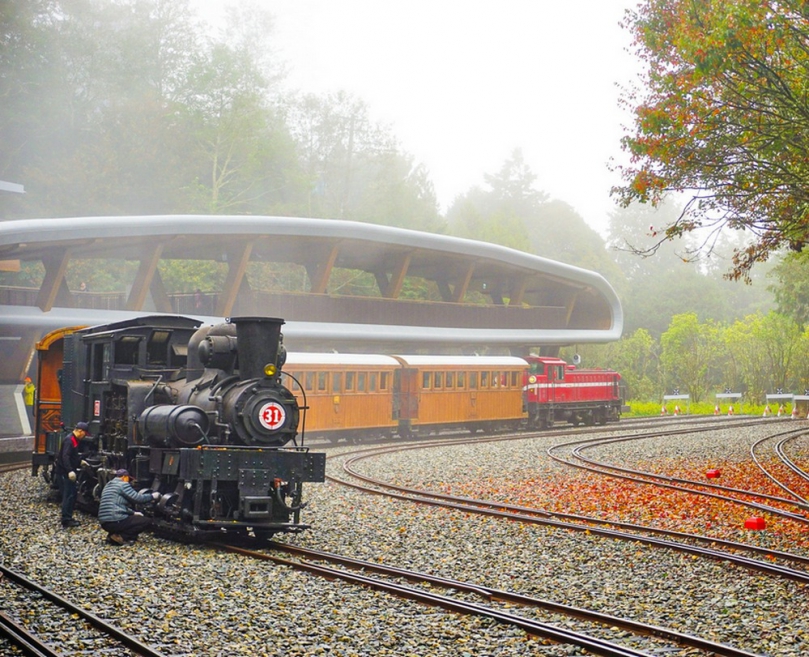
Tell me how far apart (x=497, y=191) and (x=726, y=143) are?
94.1 m

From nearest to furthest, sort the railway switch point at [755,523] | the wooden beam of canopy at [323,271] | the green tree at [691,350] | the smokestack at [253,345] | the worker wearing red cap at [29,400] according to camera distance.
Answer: the smokestack at [253,345], the railway switch point at [755,523], the worker wearing red cap at [29,400], the wooden beam of canopy at [323,271], the green tree at [691,350]

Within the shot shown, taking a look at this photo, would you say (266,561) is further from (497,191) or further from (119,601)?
(497,191)

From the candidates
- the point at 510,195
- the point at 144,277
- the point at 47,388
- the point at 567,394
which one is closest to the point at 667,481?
the point at 47,388

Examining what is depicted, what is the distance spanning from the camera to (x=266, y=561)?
10.7 meters

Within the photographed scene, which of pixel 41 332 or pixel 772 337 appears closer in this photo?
pixel 41 332

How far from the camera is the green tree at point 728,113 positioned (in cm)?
1413

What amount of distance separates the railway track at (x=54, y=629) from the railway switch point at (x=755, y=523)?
8873 millimetres

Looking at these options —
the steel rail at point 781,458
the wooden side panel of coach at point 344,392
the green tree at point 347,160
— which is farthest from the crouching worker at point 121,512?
the green tree at point 347,160

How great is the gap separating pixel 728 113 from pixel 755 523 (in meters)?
7.11

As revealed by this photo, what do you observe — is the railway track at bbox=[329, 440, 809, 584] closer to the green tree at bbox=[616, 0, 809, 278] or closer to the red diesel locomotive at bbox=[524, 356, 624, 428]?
the green tree at bbox=[616, 0, 809, 278]

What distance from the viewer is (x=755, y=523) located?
12805 millimetres

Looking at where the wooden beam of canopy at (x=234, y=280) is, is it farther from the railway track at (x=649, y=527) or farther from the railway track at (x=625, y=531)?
the railway track at (x=625, y=531)

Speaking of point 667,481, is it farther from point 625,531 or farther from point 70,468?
point 70,468

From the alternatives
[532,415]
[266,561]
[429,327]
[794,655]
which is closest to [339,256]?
Result: [429,327]
